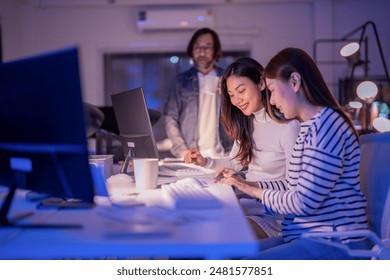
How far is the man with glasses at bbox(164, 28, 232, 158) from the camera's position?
108 inches

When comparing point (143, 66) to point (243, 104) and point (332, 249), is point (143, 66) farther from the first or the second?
point (332, 249)

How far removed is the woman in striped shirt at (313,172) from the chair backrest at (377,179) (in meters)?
0.06

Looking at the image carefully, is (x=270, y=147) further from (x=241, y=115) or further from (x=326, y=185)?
(x=326, y=185)

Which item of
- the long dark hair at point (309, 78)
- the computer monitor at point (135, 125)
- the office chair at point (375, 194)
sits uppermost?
the long dark hair at point (309, 78)

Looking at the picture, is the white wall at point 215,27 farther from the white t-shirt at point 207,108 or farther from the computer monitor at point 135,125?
the computer monitor at point 135,125

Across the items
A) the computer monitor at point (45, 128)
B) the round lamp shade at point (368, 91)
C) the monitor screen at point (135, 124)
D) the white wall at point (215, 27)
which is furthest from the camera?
the white wall at point (215, 27)

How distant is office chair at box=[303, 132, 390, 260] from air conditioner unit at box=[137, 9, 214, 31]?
149 inches

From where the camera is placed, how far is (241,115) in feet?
5.80

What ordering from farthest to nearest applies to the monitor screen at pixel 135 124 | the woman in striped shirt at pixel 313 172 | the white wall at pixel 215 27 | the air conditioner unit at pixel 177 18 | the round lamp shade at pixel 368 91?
the white wall at pixel 215 27 → the air conditioner unit at pixel 177 18 → the round lamp shade at pixel 368 91 → the monitor screen at pixel 135 124 → the woman in striped shirt at pixel 313 172

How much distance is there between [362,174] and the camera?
1.29 meters

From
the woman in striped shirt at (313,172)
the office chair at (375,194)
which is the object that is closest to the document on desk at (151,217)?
the woman in striped shirt at (313,172)

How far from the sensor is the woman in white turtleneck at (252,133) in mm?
1561

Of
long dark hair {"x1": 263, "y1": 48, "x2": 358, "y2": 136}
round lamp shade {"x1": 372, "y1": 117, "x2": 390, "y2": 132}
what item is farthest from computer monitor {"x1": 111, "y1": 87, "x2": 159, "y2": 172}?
round lamp shade {"x1": 372, "y1": 117, "x2": 390, "y2": 132}

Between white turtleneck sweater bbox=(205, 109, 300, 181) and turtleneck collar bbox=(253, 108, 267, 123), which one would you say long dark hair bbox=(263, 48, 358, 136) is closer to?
white turtleneck sweater bbox=(205, 109, 300, 181)
